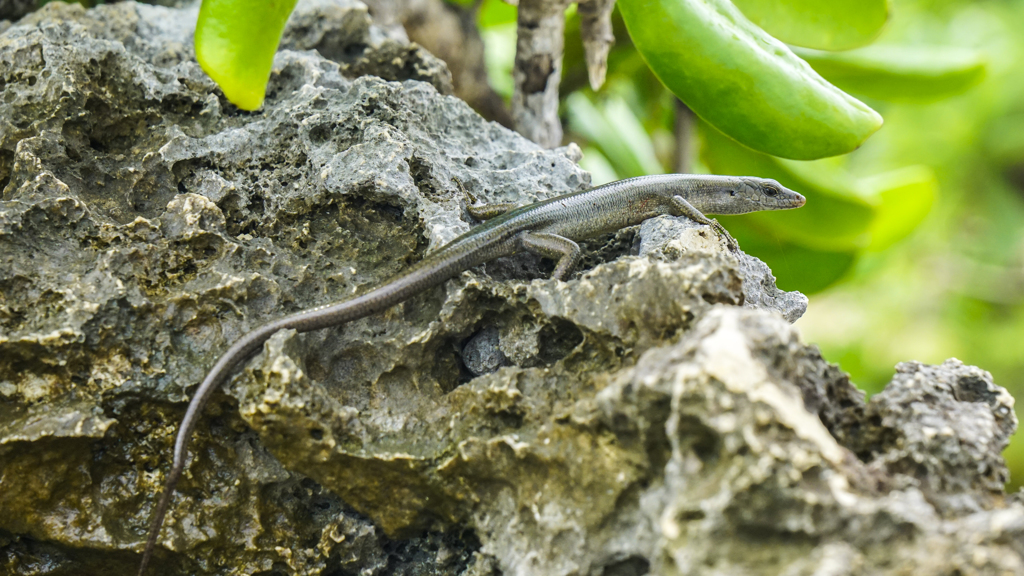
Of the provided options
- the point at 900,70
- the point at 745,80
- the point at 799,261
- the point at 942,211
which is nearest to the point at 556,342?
the point at 745,80

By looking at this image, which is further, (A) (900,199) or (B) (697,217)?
(A) (900,199)

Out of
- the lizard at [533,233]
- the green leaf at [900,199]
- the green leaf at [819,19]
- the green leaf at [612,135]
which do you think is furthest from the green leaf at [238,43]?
the green leaf at [900,199]

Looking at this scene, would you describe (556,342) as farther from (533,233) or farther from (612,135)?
(612,135)

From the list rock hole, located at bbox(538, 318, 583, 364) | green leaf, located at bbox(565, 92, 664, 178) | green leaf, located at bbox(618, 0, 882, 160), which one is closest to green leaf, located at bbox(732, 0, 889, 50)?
green leaf, located at bbox(618, 0, 882, 160)

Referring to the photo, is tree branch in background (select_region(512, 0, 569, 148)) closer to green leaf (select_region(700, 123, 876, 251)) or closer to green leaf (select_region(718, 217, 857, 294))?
green leaf (select_region(700, 123, 876, 251))

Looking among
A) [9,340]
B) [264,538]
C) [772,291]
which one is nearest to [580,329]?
[772,291]

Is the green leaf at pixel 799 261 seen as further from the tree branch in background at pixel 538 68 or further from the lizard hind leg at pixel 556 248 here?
the lizard hind leg at pixel 556 248
